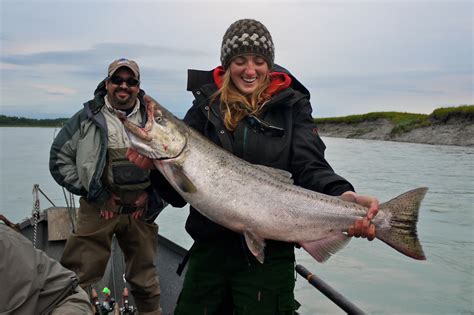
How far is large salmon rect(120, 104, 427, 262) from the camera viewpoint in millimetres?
2865

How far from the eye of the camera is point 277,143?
3.00 metres

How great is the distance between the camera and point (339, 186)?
297cm

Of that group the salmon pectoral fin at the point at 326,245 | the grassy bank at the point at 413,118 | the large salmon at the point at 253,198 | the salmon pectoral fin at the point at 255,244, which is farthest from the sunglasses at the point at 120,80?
the grassy bank at the point at 413,118

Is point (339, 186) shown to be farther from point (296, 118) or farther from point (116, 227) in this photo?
point (116, 227)

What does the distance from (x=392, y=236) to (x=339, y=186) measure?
17.2 inches

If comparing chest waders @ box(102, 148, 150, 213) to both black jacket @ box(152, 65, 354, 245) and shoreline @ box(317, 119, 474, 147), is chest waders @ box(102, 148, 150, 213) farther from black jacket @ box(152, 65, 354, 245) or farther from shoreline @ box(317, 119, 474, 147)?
shoreline @ box(317, 119, 474, 147)

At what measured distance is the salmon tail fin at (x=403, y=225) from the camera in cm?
279

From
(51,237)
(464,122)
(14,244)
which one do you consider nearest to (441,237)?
(51,237)

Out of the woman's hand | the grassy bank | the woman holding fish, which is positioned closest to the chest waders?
the woman holding fish

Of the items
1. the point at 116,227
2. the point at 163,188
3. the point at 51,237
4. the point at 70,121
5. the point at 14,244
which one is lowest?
the point at 51,237

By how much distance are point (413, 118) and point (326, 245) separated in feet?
175

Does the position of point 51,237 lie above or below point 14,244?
below

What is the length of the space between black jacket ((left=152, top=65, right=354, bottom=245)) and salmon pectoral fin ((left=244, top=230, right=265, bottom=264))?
197mm

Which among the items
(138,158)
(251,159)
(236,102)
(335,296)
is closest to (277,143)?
(251,159)
